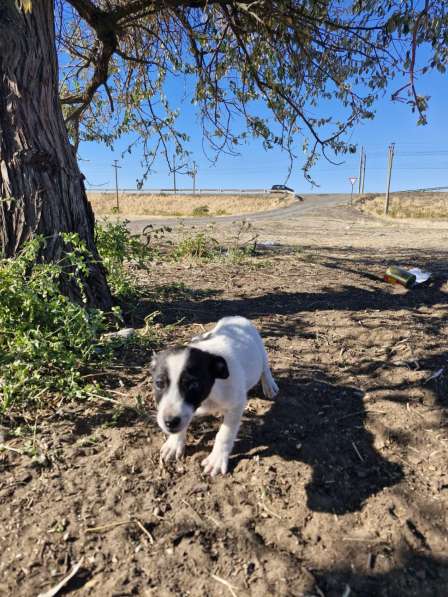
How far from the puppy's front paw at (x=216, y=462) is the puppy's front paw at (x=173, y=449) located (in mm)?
177

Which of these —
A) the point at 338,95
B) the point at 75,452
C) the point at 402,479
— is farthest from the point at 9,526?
the point at 338,95

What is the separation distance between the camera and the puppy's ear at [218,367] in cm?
258

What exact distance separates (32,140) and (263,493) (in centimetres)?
372

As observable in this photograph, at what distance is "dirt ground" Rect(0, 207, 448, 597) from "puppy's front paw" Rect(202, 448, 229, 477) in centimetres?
6

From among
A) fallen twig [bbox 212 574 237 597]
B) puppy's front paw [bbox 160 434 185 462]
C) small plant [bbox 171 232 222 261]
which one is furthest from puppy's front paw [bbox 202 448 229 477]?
small plant [bbox 171 232 222 261]

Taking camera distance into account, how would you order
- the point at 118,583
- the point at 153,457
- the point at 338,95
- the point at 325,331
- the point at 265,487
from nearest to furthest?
the point at 118,583
the point at 265,487
the point at 153,457
the point at 325,331
the point at 338,95

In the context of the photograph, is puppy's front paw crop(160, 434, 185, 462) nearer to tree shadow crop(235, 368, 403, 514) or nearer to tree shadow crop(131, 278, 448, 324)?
tree shadow crop(235, 368, 403, 514)

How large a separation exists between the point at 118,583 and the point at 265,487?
95cm

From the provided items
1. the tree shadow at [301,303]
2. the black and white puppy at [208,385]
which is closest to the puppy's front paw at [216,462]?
the black and white puppy at [208,385]

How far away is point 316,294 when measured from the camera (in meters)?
5.98

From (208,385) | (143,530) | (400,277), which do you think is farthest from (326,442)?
(400,277)

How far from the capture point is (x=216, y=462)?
8.63ft

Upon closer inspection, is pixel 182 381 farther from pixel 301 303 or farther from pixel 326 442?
pixel 301 303

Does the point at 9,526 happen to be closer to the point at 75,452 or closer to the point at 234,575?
the point at 75,452
